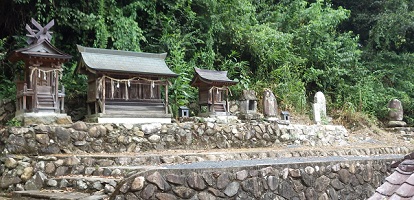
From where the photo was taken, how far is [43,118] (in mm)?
11711

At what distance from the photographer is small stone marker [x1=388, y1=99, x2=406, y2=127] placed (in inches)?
900

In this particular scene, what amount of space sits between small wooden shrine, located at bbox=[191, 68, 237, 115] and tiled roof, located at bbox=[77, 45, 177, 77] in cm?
172

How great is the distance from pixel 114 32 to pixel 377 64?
17.7 metres

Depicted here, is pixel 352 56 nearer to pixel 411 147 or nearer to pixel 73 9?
pixel 411 147

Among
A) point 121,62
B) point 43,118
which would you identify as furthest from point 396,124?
point 43,118

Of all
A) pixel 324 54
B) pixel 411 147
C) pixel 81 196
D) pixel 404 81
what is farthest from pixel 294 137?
pixel 404 81

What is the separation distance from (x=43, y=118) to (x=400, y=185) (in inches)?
403

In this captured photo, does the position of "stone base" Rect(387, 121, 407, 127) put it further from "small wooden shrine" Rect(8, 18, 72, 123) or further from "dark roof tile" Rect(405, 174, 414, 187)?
"dark roof tile" Rect(405, 174, 414, 187)

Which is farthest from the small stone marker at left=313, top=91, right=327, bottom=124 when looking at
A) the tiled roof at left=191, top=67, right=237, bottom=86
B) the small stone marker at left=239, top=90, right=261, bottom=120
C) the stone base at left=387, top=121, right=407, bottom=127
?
the stone base at left=387, top=121, right=407, bottom=127

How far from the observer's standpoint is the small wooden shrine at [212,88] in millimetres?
15594

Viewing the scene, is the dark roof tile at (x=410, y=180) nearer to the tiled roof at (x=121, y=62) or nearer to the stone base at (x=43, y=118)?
the stone base at (x=43, y=118)

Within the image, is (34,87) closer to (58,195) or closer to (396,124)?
(58,195)

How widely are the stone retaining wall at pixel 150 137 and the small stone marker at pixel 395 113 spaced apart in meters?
7.31

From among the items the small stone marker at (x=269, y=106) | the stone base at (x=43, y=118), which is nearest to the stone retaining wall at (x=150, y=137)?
the stone base at (x=43, y=118)
